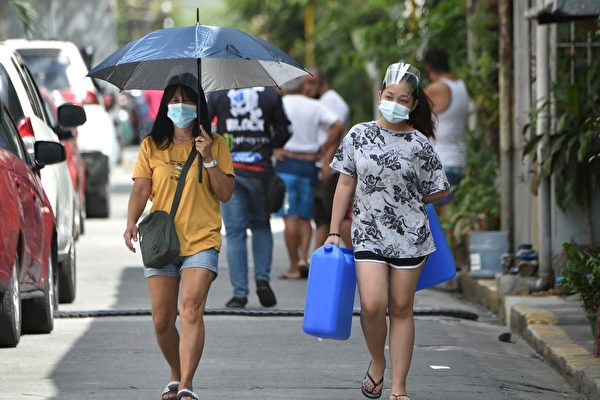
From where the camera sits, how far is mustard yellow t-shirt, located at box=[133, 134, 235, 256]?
7.29m

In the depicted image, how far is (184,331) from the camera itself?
719 cm

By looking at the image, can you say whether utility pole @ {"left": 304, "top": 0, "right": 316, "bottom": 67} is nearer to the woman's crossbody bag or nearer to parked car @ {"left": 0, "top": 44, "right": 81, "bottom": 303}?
parked car @ {"left": 0, "top": 44, "right": 81, "bottom": 303}

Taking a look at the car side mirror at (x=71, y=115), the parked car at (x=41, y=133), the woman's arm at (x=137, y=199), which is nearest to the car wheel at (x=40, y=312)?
the parked car at (x=41, y=133)

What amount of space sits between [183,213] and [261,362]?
1839 millimetres

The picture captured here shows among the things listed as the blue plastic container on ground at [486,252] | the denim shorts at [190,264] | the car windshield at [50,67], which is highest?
the car windshield at [50,67]

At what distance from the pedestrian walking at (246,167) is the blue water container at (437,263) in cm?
378

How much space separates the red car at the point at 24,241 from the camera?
27.1 feet

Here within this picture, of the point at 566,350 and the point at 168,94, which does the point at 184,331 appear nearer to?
the point at 168,94

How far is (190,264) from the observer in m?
7.26

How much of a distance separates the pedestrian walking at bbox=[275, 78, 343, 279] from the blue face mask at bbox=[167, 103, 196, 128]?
6.03 metres

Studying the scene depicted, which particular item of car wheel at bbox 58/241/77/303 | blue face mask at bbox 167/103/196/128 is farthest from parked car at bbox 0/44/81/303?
blue face mask at bbox 167/103/196/128

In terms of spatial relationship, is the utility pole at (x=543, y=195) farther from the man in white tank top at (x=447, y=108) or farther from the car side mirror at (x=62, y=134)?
the car side mirror at (x=62, y=134)

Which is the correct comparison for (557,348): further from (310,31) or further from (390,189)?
(310,31)

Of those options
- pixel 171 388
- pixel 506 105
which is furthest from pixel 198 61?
pixel 506 105
